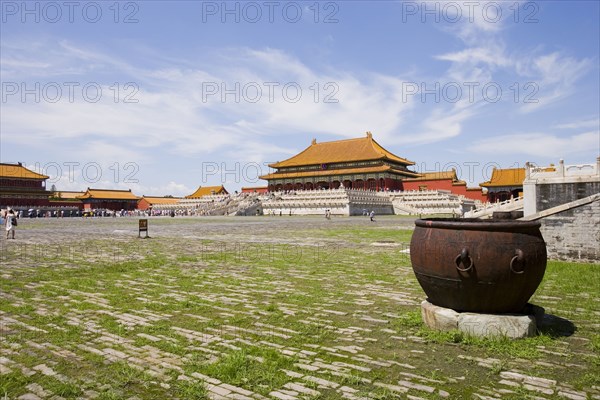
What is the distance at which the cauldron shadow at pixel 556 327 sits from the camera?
4.70 m

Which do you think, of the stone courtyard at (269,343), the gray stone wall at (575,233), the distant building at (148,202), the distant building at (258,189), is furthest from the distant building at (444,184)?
the stone courtyard at (269,343)

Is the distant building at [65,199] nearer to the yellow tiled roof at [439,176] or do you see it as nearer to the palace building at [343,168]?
the palace building at [343,168]

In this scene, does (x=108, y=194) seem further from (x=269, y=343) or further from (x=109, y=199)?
(x=269, y=343)

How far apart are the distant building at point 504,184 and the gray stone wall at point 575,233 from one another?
135ft

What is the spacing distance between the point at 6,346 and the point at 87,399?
1858 millimetres

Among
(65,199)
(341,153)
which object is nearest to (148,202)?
(65,199)

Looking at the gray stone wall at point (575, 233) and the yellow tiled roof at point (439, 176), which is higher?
the yellow tiled roof at point (439, 176)

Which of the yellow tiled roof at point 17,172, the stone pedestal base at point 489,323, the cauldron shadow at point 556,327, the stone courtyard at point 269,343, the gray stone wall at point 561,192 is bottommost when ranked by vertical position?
the stone courtyard at point 269,343

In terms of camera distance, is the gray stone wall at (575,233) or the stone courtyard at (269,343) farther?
the gray stone wall at (575,233)

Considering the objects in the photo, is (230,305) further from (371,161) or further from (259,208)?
(371,161)

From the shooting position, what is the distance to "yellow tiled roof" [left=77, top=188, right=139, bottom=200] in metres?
72.4

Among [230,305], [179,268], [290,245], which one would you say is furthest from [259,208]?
[230,305]

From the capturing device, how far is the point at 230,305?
6125mm

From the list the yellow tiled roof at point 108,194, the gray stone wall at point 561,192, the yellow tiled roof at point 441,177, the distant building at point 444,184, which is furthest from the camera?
the yellow tiled roof at point 108,194
